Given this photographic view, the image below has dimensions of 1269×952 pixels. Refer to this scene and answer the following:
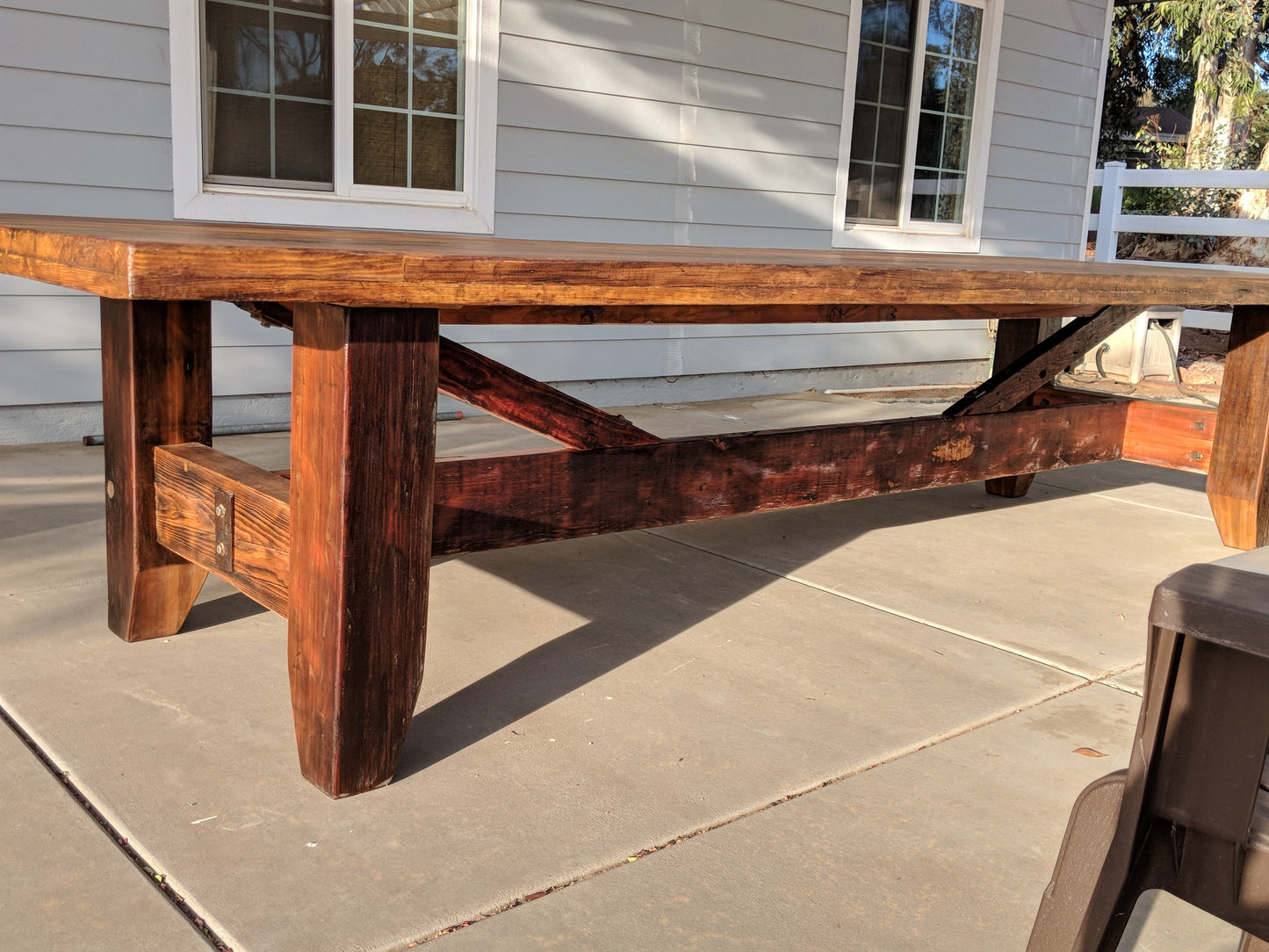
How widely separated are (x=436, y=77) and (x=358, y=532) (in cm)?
353

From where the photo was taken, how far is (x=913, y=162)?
253 inches

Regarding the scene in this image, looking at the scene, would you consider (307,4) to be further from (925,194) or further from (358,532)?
(925,194)

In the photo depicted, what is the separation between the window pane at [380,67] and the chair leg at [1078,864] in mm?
4149

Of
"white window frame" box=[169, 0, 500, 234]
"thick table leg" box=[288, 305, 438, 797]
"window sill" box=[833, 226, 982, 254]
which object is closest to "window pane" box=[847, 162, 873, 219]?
"window sill" box=[833, 226, 982, 254]

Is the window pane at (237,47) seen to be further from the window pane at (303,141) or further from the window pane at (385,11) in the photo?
the window pane at (385,11)

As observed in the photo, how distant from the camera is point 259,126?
421 centimetres

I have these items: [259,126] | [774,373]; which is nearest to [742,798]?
[259,126]

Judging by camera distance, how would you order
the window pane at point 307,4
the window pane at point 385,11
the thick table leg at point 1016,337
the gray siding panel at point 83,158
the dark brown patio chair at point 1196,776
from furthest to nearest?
the window pane at point 385,11 < the window pane at point 307,4 < the gray siding panel at point 83,158 < the thick table leg at point 1016,337 < the dark brown patio chair at point 1196,776

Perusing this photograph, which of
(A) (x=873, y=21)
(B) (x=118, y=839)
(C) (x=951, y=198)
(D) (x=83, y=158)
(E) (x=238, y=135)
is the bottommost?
(B) (x=118, y=839)

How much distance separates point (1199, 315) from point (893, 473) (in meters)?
7.50

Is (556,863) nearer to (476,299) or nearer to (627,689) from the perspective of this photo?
(627,689)

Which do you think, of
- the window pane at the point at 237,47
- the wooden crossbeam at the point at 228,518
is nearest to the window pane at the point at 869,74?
the window pane at the point at 237,47

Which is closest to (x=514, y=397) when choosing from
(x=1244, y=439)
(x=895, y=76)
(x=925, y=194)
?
(x=1244, y=439)

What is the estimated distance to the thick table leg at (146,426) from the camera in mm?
2051
